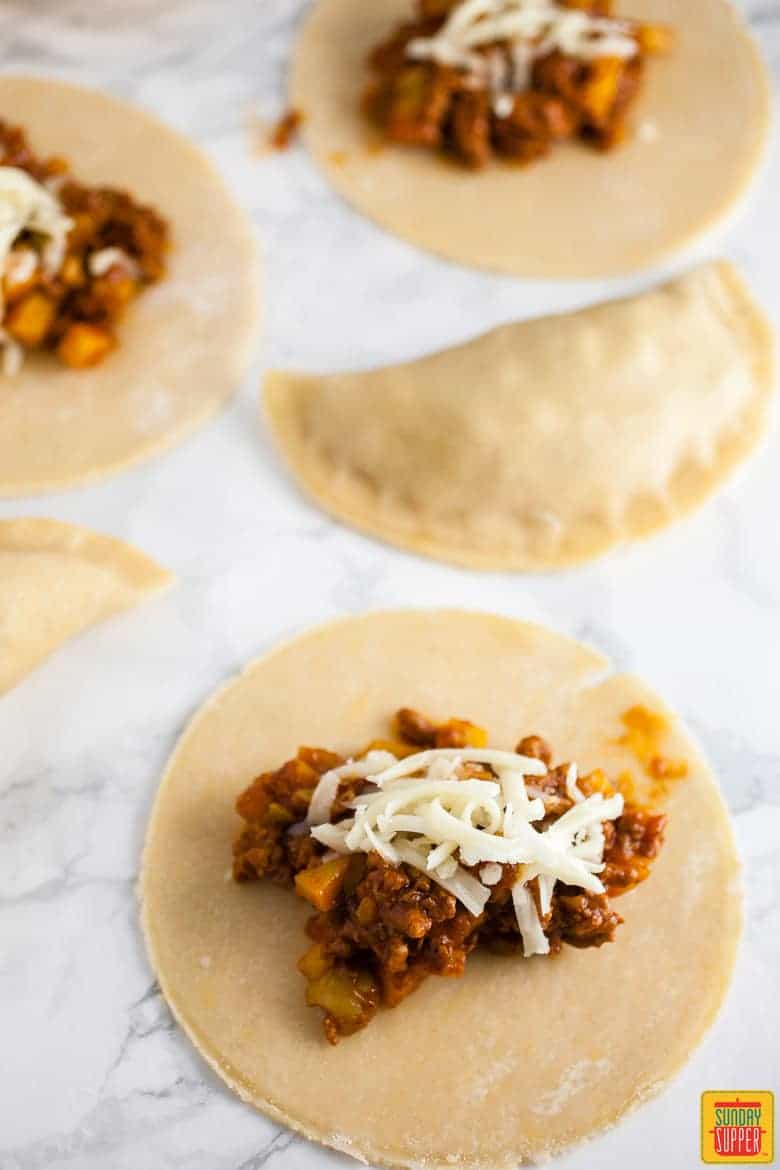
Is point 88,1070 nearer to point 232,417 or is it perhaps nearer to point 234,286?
point 232,417

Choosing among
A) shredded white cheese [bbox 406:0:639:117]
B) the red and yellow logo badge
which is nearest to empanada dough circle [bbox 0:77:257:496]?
shredded white cheese [bbox 406:0:639:117]

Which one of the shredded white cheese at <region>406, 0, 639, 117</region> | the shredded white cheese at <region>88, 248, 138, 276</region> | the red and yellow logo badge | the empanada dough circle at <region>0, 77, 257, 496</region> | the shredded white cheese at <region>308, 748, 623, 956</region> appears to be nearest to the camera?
the shredded white cheese at <region>308, 748, 623, 956</region>

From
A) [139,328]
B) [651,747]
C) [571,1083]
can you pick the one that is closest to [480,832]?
[571,1083]

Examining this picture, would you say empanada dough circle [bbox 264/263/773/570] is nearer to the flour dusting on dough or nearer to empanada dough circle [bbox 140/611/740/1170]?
empanada dough circle [bbox 140/611/740/1170]

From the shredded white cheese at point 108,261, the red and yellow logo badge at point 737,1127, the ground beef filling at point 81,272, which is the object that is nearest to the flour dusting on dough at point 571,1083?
the red and yellow logo badge at point 737,1127

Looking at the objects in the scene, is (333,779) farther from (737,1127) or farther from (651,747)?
(737,1127)

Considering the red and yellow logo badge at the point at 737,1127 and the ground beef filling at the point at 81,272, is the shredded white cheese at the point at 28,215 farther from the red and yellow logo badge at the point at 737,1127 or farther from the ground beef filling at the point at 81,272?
the red and yellow logo badge at the point at 737,1127
